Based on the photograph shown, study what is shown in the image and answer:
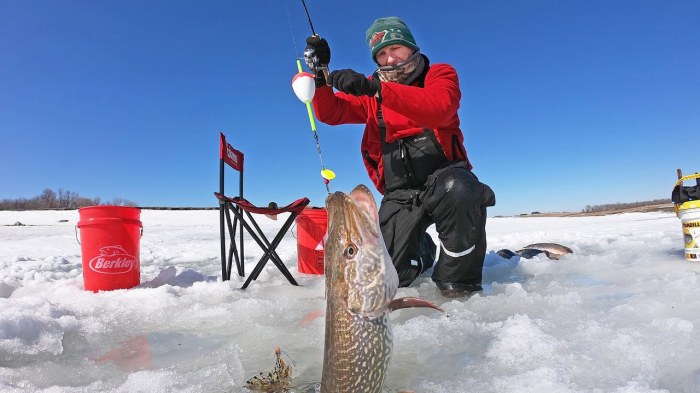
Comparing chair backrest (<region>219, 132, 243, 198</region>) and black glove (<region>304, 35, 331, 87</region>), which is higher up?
black glove (<region>304, 35, 331, 87</region>)

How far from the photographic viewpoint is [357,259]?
1472 mm

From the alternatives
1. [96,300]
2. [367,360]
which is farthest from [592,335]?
[96,300]

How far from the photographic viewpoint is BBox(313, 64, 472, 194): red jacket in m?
3.19

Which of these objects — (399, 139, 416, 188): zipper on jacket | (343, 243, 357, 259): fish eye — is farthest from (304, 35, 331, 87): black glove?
(343, 243, 357, 259): fish eye

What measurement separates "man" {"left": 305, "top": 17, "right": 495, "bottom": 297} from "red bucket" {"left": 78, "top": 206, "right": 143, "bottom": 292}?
219cm

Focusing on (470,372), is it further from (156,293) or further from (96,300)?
(96,300)

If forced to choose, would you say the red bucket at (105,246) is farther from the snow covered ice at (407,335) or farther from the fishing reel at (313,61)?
the fishing reel at (313,61)

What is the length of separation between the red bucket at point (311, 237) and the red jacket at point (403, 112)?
0.79 metres

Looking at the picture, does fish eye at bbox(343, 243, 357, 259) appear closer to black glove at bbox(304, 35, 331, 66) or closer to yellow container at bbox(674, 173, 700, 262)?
black glove at bbox(304, 35, 331, 66)

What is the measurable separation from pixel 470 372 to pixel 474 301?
1.17 meters

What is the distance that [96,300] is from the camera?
3273mm

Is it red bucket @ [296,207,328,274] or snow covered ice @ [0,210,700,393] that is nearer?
snow covered ice @ [0,210,700,393]

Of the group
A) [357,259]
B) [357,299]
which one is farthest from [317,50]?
[357,299]

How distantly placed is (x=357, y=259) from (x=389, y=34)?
2.86 meters
